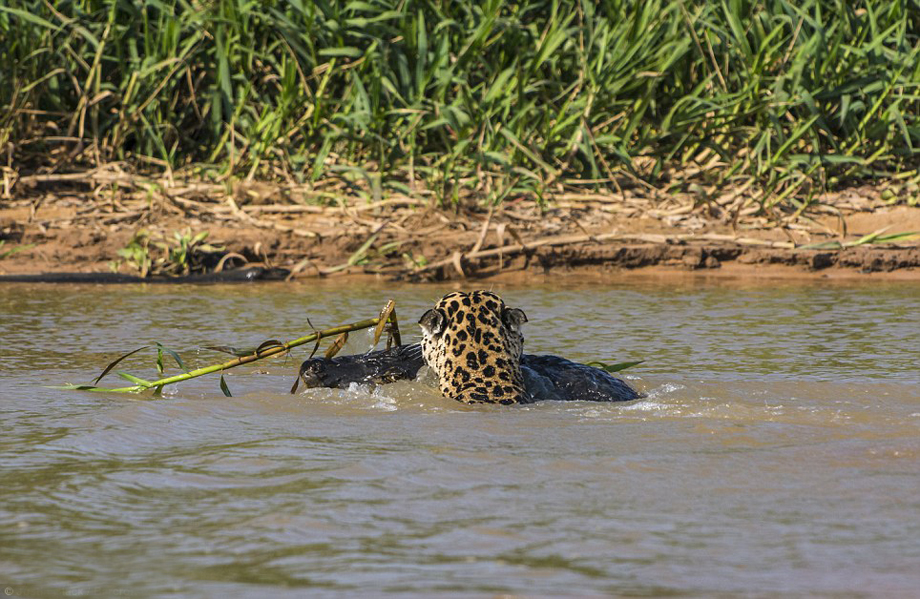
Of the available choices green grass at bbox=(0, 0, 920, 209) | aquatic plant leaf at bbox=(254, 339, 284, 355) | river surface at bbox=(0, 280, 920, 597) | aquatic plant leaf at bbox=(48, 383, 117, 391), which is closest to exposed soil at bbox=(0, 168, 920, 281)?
green grass at bbox=(0, 0, 920, 209)

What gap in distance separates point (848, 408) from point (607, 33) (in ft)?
18.5

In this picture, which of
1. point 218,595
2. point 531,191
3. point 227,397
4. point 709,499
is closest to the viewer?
point 218,595

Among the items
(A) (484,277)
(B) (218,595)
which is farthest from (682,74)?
(B) (218,595)

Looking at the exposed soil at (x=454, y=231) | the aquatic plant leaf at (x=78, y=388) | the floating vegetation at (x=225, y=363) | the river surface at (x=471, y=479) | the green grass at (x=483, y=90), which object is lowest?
the river surface at (x=471, y=479)

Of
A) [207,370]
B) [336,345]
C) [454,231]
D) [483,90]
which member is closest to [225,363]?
[207,370]

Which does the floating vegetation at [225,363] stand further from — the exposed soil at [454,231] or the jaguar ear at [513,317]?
the exposed soil at [454,231]

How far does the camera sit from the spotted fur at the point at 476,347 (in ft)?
16.1

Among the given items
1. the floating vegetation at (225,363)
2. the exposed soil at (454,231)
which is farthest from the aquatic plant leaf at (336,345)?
the exposed soil at (454,231)

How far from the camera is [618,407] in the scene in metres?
4.80

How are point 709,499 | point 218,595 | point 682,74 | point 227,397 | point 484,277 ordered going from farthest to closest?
1. point 682,74
2. point 484,277
3. point 227,397
4. point 709,499
5. point 218,595

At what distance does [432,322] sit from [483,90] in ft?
17.6

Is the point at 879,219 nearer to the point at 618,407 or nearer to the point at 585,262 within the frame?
the point at 585,262

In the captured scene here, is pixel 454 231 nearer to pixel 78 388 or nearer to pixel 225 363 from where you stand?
pixel 225 363

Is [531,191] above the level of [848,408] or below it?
above
